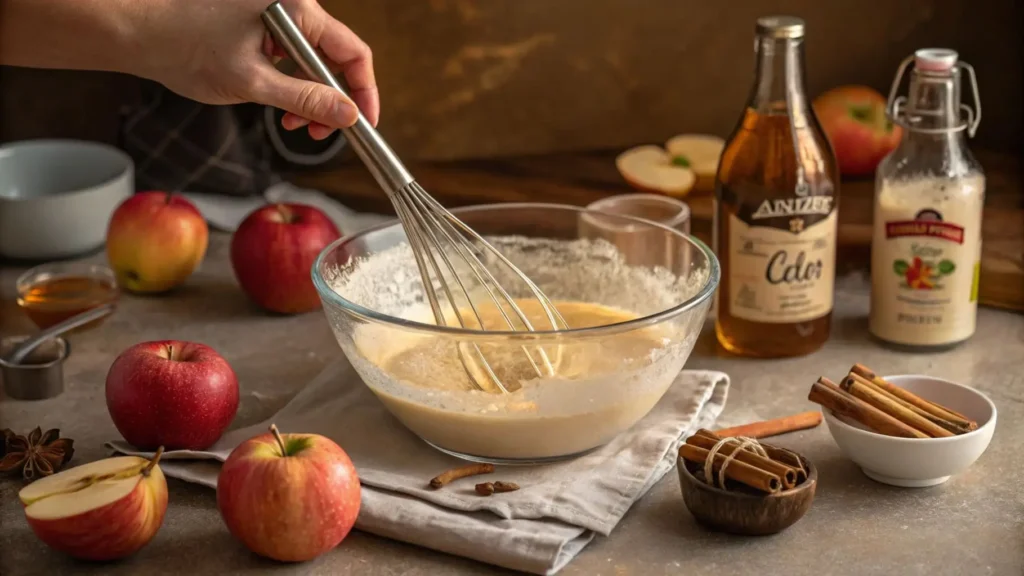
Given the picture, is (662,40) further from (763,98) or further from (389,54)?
(763,98)

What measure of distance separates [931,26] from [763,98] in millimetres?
722

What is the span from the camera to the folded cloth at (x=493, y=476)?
892 mm

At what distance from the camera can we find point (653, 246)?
3.90 feet

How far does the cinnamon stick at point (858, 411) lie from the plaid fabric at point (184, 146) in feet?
3.29

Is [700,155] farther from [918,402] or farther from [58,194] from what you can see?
[58,194]

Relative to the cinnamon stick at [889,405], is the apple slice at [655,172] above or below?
above

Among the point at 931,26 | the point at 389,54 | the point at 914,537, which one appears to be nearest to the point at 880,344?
the point at 914,537

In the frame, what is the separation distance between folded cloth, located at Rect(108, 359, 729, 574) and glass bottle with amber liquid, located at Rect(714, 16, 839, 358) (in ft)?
0.40

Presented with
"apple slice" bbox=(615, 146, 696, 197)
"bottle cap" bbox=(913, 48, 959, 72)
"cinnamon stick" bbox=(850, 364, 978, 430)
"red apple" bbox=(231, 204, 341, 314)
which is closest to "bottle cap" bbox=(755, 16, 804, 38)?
"bottle cap" bbox=(913, 48, 959, 72)

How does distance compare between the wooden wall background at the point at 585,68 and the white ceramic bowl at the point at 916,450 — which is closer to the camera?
the white ceramic bowl at the point at 916,450

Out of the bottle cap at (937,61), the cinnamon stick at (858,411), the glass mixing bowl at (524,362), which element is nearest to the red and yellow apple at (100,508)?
the glass mixing bowl at (524,362)

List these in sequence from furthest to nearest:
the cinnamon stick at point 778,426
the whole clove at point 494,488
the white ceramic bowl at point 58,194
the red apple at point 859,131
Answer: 1. the red apple at point 859,131
2. the white ceramic bowl at point 58,194
3. the cinnamon stick at point 778,426
4. the whole clove at point 494,488

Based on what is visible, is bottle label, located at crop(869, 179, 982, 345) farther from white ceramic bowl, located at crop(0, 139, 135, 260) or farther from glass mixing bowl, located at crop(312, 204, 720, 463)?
white ceramic bowl, located at crop(0, 139, 135, 260)

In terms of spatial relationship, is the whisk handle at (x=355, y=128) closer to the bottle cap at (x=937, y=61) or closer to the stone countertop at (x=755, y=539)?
the stone countertop at (x=755, y=539)
